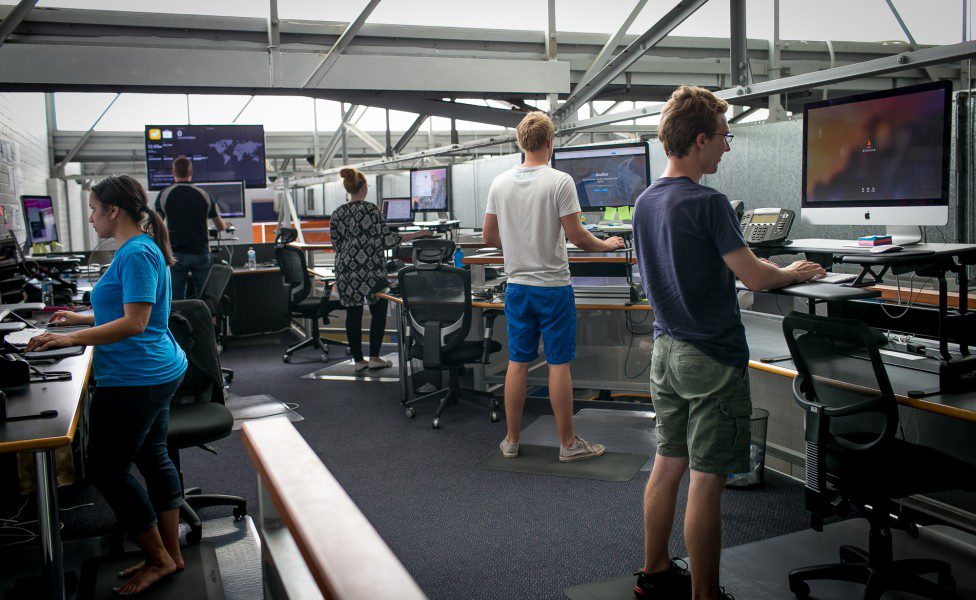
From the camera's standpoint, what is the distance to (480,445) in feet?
13.1

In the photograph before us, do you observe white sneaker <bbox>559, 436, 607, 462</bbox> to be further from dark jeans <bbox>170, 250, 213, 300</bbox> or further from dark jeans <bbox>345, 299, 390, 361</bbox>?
dark jeans <bbox>170, 250, 213, 300</bbox>

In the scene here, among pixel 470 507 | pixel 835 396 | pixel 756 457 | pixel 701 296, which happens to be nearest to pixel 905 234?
pixel 835 396

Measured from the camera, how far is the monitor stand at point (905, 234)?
2.35m

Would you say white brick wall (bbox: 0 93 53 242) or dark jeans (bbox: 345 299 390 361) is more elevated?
white brick wall (bbox: 0 93 53 242)

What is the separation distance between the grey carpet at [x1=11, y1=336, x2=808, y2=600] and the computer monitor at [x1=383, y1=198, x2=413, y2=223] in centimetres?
361

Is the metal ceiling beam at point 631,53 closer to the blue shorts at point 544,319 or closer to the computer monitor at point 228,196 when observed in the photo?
the blue shorts at point 544,319

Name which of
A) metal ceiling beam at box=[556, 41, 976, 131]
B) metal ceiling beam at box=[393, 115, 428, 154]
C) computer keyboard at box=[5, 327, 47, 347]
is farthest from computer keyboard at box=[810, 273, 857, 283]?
metal ceiling beam at box=[393, 115, 428, 154]

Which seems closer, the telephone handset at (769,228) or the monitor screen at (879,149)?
the monitor screen at (879,149)

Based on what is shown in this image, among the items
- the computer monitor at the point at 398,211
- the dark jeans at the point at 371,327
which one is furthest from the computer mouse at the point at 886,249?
the computer monitor at the point at 398,211

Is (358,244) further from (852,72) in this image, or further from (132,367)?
(852,72)

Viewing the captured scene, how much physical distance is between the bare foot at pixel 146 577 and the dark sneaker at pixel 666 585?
1519 millimetres

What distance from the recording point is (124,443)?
230 centimetres

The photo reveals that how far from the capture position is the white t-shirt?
3279mm

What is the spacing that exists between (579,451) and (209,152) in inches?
210
